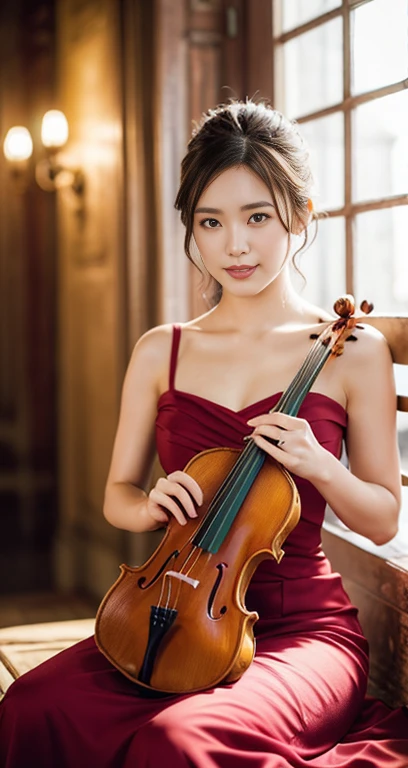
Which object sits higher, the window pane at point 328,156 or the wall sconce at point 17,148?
the wall sconce at point 17,148

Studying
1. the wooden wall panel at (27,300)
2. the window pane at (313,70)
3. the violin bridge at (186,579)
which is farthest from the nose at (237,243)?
the wooden wall panel at (27,300)

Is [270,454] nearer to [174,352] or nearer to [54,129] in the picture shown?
[174,352]

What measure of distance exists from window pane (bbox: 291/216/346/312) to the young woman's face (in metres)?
0.64

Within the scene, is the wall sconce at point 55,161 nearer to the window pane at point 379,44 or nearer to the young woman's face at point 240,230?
the window pane at point 379,44

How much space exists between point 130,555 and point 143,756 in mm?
2240

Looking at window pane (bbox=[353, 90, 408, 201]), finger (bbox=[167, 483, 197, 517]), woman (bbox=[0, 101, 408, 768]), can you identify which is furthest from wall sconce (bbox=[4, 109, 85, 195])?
finger (bbox=[167, 483, 197, 517])

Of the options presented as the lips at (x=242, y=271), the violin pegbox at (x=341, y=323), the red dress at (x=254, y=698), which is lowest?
the red dress at (x=254, y=698)

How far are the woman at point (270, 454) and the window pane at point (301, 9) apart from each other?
2.31ft

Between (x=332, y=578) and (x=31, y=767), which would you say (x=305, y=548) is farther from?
(x=31, y=767)

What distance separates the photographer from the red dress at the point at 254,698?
1338 millimetres

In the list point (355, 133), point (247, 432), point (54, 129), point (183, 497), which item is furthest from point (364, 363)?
point (54, 129)

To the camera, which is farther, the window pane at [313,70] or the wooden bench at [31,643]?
the window pane at [313,70]

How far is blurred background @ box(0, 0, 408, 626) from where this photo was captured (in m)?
2.29

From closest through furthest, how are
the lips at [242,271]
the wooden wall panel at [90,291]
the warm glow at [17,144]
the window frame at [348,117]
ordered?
1. the lips at [242,271]
2. the window frame at [348,117]
3. the wooden wall panel at [90,291]
4. the warm glow at [17,144]
